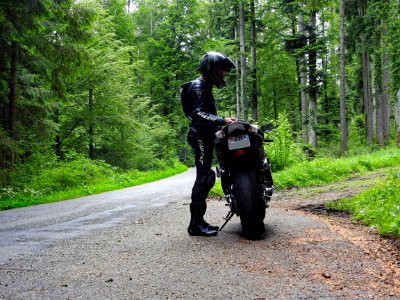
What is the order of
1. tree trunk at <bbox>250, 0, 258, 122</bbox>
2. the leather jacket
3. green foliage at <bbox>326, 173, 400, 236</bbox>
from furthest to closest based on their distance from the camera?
1. tree trunk at <bbox>250, 0, 258, 122</bbox>
2. the leather jacket
3. green foliage at <bbox>326, 173, 400, 236</bbox>

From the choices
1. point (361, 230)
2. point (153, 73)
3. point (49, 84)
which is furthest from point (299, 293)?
point (153, 73)

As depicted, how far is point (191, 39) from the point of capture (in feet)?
140

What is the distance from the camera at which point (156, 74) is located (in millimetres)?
41938

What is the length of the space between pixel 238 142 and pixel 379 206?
2549mm

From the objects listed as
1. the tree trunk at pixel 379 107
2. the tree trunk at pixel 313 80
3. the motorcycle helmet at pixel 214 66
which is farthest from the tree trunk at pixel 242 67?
the motorcycle helmet at pixel 214 66

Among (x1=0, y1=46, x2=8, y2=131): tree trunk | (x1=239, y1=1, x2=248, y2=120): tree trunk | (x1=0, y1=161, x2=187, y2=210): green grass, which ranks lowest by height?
(x1=0, y1=161, x2=187, y2=210): green grass

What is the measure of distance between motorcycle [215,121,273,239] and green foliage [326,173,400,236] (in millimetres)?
1480

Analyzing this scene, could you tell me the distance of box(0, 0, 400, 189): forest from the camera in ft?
41.9

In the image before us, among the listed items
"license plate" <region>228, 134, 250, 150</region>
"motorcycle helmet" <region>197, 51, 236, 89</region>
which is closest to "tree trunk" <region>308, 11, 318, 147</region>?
"motorcycle helmet" <region>197, 51, 236, 89</region>

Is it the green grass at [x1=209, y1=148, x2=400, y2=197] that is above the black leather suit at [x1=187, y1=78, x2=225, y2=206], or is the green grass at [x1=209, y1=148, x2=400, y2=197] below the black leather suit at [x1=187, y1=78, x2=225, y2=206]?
below

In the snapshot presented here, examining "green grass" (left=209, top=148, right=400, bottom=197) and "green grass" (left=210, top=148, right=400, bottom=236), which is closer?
"green grass" (left=210, top=148, right=400, bottom=236)

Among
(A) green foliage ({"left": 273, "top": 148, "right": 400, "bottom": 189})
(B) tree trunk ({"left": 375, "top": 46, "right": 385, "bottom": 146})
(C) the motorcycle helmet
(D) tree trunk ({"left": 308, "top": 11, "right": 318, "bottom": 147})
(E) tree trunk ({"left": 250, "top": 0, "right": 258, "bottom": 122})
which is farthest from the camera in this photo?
(E) tree trunk ({"left": 250, "top": 0, "right": 258, "bottom": 122})

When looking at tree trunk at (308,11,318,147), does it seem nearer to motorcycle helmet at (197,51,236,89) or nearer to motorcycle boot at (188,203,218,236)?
motorcycle helmet at (197,51,236,89)

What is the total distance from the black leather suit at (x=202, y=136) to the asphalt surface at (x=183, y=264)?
0.61 m
